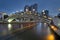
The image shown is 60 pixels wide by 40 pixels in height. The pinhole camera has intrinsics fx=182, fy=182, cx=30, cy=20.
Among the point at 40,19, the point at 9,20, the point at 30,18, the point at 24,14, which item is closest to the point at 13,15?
the point at 9,20

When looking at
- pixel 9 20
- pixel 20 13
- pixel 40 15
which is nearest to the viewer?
pixel 9 20

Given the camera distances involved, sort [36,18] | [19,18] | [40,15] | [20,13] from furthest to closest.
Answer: [40,15] → [36,18] → [19,18] → [20,13]

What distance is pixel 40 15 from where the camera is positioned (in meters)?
129

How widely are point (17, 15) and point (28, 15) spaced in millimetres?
10020

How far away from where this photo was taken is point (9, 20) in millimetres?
93688

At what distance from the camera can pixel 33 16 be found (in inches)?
4434

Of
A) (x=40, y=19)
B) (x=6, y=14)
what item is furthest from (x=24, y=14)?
(x=40, y=19)

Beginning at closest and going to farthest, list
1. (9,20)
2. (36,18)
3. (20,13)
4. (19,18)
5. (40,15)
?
(9,20) < (20,13) < (19,18) < (36,18) < (40,15)

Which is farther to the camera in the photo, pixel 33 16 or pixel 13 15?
pixel 33 16

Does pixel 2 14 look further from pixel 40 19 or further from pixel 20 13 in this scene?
pixel 40 19

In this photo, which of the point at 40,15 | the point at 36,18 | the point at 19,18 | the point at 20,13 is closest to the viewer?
the point at 20,13

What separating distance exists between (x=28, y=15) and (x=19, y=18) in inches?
221

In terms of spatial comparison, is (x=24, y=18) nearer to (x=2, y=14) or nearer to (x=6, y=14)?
(x=6, y=14)

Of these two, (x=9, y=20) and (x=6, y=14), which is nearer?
(x=9, y=20)
